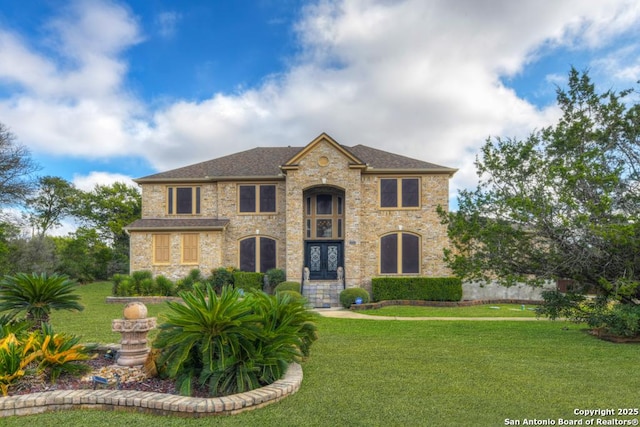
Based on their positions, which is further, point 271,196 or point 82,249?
point 82,249

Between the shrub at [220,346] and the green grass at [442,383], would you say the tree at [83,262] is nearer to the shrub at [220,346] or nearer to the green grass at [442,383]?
the green grass at [442,383]

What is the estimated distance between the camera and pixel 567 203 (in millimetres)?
8562

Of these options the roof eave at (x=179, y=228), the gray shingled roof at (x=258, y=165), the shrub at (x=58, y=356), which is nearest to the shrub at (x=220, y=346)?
the shrub at (x=58, y=356)

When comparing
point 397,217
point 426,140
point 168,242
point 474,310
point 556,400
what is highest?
point 426,140

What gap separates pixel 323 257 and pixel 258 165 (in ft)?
21.1

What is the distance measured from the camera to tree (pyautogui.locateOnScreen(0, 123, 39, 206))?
23953 mm

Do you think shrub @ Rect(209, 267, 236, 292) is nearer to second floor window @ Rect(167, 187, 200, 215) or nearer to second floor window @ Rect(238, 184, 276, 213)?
second floor window @ Rect(238, 184, 276, 213)

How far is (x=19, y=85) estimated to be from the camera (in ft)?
50.5

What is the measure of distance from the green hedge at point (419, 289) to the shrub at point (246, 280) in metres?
5.87

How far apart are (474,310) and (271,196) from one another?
452 inches

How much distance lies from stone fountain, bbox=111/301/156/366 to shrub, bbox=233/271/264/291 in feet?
43.7

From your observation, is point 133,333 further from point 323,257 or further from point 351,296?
point 323,257

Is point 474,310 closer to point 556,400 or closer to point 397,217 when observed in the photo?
point 397,217

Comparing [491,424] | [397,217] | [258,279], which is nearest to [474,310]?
[397,217]
